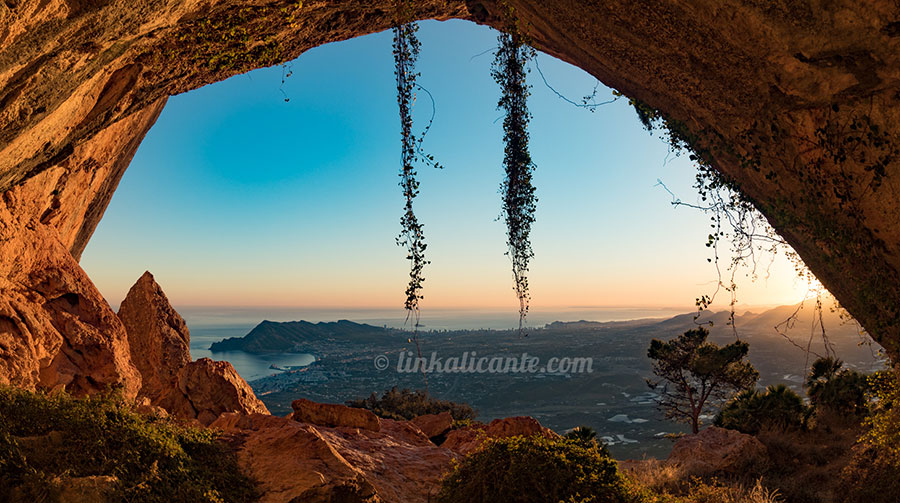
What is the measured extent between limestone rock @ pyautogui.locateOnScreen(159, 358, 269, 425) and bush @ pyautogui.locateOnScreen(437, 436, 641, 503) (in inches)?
290

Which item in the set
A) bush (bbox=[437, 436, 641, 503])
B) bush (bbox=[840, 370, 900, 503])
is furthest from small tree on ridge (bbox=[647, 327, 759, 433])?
bush (bbox=[437, 436, 641, 503])

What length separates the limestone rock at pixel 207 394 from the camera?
10844mm

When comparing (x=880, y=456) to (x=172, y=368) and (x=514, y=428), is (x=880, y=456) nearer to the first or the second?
(x=514, y=428)

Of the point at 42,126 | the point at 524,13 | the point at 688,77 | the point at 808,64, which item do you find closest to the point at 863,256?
the point at 808,64

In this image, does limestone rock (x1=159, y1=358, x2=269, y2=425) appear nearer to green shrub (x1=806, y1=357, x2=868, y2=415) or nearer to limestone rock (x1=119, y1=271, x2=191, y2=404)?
limestone rock (x1=119, y1=271, x2=191, y2=404)

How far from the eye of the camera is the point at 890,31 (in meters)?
4.84

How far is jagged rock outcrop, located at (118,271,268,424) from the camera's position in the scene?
10.9 meters

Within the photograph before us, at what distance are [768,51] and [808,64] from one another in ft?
1.53

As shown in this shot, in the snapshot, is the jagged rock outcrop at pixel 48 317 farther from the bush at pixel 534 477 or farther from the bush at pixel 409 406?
the bush at pixel 409 406

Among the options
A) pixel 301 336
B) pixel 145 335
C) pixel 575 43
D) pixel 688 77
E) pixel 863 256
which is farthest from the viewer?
pixel 301 336

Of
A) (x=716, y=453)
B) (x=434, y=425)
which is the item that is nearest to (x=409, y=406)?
(x=434, y=425)

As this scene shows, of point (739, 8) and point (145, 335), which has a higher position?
point (739, 8)

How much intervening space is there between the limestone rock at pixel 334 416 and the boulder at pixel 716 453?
8496 mm

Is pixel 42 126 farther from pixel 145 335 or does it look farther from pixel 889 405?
pixel 889 405
